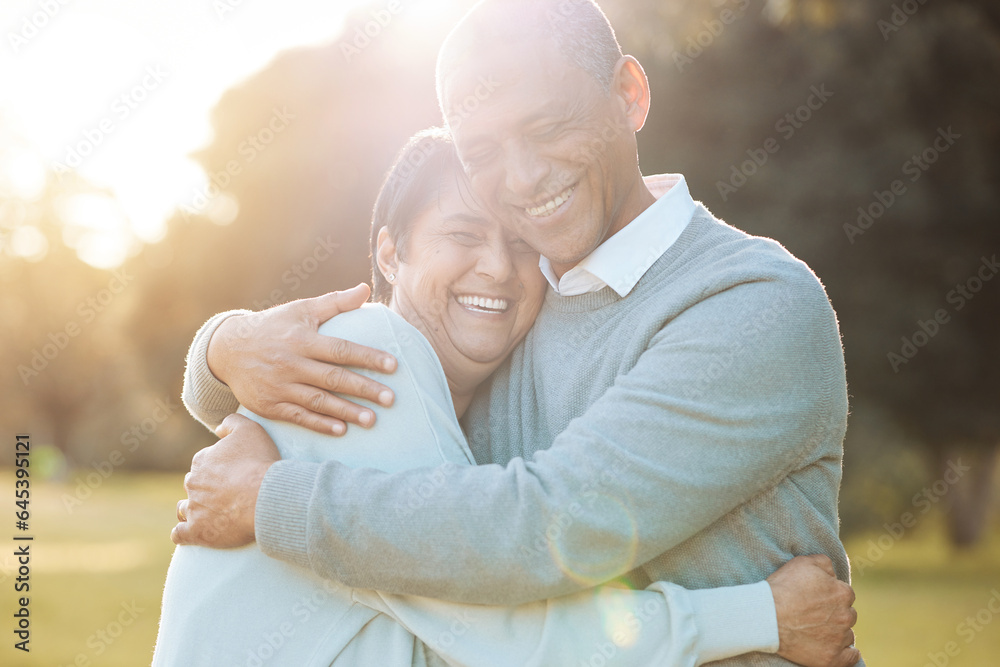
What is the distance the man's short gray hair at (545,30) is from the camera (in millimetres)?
2490

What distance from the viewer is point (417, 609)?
2.12m

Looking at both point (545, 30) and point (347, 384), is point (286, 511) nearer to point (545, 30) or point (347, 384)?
point (347, 384)

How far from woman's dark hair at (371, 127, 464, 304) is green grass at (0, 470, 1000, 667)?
6.89m

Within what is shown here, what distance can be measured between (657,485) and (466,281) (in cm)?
107

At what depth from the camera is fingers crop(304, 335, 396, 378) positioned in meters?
2.31

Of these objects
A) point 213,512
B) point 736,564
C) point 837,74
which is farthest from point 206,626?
point 837,74

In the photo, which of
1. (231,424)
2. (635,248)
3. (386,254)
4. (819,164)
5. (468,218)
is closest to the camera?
(231,424)

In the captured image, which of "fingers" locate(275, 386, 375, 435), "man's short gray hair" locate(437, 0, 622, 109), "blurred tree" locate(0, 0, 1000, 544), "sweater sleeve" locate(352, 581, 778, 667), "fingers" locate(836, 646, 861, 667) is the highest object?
"man's short gray hair" locate(437, 0, 622, 109)

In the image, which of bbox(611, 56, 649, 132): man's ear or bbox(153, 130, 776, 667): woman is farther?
bbox(611, 56, 649, 132): man's ear

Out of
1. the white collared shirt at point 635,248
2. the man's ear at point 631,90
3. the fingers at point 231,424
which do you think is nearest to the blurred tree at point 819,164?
the man's ear at point 631,90

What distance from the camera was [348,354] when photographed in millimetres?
2336

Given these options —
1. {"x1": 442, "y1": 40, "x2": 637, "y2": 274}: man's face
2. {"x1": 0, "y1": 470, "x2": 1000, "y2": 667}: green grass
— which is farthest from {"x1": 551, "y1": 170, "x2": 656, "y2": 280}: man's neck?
{"x1": 0, "y1": 470, "x2": 1000, "y2": 667}: green grass

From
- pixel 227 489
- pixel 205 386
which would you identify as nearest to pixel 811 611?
pixel 227 489

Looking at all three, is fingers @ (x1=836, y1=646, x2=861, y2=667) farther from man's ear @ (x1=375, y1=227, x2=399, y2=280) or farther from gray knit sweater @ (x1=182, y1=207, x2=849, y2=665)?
man's ear @ (x1=375, y1=227, x2=399, y2=280)
